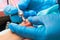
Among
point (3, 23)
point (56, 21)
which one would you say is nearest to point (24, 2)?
point (3, 23)

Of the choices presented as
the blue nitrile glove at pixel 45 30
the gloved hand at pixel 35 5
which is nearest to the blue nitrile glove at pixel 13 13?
the gloved hand at pixel 35 5

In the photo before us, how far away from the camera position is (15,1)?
1357 mm

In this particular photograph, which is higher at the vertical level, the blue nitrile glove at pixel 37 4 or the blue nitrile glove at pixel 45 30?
the blue nitrile glove at pixel 37 4

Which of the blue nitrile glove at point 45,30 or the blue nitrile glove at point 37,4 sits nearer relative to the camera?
the blue nitrile glove at point 45,30

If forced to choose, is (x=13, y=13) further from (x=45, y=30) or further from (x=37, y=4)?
(x=45, y=30)

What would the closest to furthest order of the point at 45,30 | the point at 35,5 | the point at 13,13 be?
the point at 45,30 < the point at 13,13 < the point at 35,5

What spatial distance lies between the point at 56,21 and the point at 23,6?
1.80 feet

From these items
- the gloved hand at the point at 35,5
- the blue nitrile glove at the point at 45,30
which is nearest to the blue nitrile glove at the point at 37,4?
the gloved hand at the point at 35,5

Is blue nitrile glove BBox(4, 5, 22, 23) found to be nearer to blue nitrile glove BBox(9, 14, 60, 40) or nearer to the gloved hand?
the gloved hand

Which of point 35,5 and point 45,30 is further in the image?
point 35,5

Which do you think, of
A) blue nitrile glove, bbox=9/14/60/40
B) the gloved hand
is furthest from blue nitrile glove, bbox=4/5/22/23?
blue nitrile glove, bbox=9/14/60/40

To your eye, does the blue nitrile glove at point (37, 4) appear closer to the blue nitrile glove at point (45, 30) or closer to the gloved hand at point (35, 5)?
the gloved hand at point (35, 5)

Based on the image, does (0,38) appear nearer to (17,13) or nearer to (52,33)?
(52,33)

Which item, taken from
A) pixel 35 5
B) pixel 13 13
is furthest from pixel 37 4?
pixel 13 13
